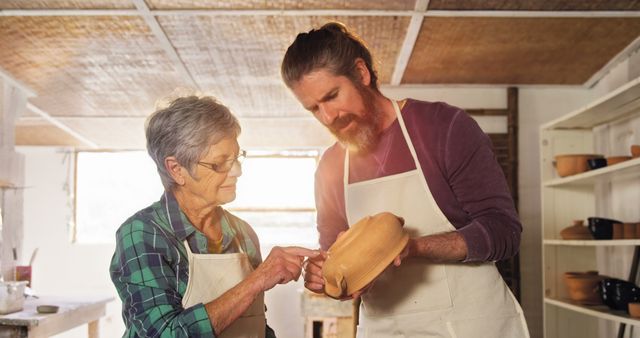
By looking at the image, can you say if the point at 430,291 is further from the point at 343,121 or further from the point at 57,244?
the point at 57,244

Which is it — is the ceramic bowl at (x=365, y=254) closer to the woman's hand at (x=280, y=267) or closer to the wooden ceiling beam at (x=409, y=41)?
the woman's hand at (x=280, y=267)

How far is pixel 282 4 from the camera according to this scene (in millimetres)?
3375

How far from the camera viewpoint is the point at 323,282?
1.98 meters

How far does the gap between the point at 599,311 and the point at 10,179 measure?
3971 mm

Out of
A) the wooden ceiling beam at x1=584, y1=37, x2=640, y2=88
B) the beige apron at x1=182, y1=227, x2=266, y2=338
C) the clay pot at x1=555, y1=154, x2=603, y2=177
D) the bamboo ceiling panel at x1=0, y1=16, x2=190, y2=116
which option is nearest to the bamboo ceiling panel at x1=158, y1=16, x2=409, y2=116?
the bamboo ceiling panel at x1=0, y1=16, x2=190, y2=116

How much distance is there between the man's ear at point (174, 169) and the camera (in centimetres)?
202

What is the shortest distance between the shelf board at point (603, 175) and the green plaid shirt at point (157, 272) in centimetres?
247

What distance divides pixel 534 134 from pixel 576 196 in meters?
0.59

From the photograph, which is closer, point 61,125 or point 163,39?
point 163,39

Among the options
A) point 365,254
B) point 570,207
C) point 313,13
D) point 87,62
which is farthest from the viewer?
point 570,207

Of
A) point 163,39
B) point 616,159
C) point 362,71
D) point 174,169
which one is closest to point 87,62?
point 163,39

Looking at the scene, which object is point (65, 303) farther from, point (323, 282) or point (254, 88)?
point (323, 282)

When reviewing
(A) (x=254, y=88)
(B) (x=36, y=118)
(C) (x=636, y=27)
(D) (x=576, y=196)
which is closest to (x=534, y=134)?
(D) (x=576, y=196)

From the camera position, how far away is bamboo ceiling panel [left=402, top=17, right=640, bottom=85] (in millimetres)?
3643
